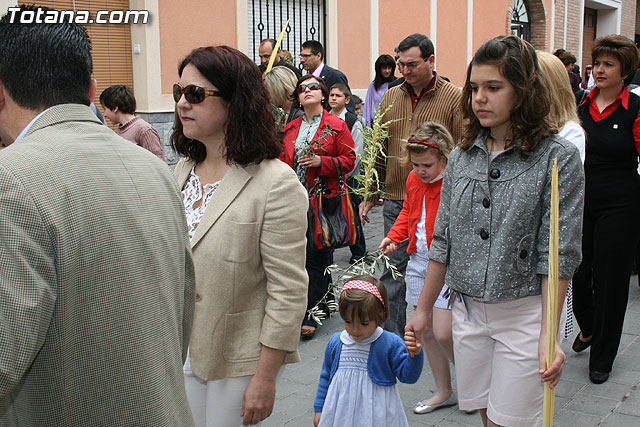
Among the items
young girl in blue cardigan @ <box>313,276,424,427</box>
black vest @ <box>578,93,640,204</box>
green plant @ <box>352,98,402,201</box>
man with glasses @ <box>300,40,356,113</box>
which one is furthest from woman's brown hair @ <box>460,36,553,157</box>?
man with glasses @ <box>300,40,356,113</box>

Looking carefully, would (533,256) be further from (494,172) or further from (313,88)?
(313,88)

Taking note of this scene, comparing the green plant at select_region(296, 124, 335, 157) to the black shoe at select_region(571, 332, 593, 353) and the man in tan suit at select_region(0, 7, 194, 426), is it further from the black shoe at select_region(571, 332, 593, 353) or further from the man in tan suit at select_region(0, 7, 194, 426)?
the man in tan suit at select_region(0, 7, 194, 426)

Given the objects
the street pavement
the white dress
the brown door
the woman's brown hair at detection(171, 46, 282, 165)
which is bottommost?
the street pavement

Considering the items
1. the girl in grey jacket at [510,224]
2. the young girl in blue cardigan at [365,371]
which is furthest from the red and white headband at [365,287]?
the girl in grey jacket at [510,224]

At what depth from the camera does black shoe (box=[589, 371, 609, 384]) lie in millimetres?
4613

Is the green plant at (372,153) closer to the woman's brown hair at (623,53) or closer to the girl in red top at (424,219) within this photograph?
the girl in red top at (424,219)

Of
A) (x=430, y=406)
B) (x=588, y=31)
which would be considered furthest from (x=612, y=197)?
(x=588, y=31)

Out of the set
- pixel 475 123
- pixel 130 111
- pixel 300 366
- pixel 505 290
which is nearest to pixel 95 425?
pixel 505 290

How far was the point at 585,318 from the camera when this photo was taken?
5.13 metres

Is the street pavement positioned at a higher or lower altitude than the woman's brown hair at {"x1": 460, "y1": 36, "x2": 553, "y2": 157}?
lower

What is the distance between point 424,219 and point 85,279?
2892 millimetres

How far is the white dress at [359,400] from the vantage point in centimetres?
312

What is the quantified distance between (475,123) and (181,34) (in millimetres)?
8473

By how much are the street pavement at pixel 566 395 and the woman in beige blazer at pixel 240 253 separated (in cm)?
169
